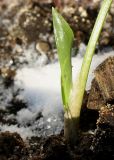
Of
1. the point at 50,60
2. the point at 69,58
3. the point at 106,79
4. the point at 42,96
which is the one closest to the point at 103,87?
the point at 106,79

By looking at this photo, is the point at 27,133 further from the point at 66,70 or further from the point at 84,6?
the point at 84,6

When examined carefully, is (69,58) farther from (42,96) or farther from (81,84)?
(42,96)

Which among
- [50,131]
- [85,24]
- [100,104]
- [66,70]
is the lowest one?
[50,131]

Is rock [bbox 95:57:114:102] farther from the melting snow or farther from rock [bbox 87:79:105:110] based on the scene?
the melting snow

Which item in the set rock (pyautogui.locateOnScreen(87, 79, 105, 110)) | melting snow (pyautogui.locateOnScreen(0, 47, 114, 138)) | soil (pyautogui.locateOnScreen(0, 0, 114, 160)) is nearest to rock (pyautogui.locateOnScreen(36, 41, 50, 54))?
soil (pyautogui.locateOnScreen(0, 0, 114, 160))

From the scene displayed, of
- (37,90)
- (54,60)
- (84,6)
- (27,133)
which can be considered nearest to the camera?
(27,133)

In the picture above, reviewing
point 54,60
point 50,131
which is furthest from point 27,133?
point 54,60
